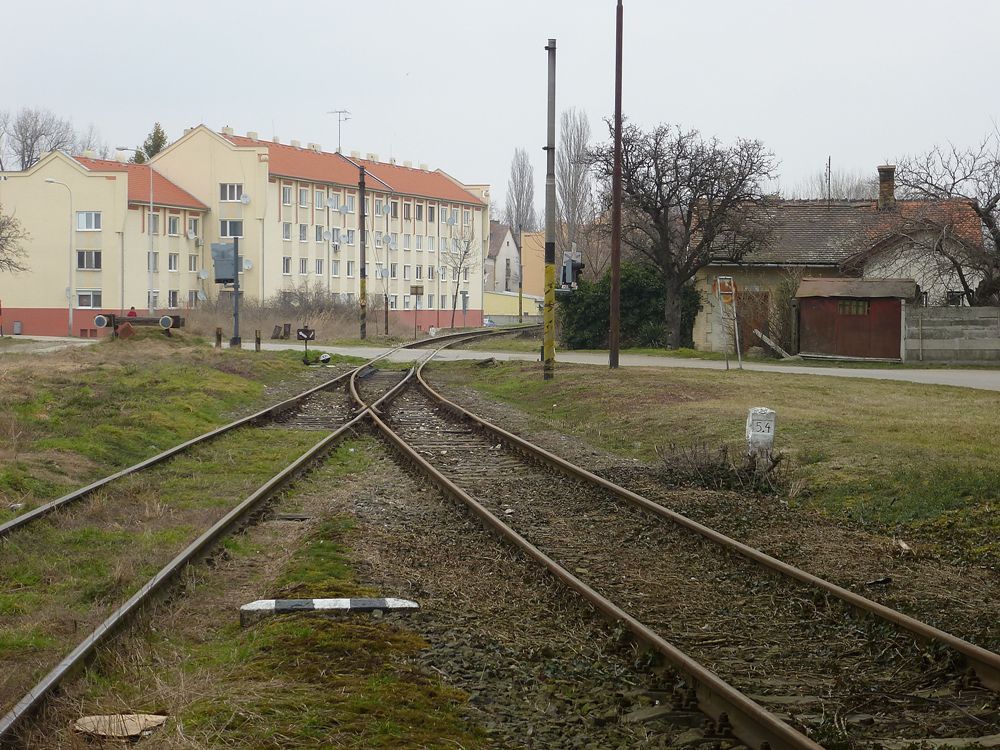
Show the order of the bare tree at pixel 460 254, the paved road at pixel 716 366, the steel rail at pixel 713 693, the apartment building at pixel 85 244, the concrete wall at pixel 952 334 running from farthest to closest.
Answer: the bare tree at pixel 460 254 < the apartment building at pixel 85 244 < the concrete wall at pixel 952 334 < the paved road at pixel 716 366 < the steel rail at pixel 713 693

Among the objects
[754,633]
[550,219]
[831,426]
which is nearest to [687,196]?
[550,219]

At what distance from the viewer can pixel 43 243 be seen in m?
72.7

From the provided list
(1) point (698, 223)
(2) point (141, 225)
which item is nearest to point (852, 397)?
(1) point (698, 223)

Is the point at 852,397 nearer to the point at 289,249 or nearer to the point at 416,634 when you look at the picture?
the point at 416,634

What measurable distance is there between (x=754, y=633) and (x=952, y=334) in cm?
2904

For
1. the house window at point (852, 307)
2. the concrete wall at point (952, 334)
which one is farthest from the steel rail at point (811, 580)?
the house window at point (852, 307)

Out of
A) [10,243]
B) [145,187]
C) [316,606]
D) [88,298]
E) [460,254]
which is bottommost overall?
[316,606]

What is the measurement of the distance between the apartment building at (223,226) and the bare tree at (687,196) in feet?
80.3

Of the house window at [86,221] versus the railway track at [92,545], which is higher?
the house window at [86,221]

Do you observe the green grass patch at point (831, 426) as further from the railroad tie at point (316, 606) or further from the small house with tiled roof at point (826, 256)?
the small house with tiled roof at point (826, 256)

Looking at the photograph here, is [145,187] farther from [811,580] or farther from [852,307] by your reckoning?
[811,580]

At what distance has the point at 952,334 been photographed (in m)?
33.4

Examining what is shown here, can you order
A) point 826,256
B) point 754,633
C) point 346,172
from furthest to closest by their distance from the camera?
point 346,172 < point 826,256 < point 754,633

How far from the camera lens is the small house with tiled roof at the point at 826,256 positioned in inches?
1444
